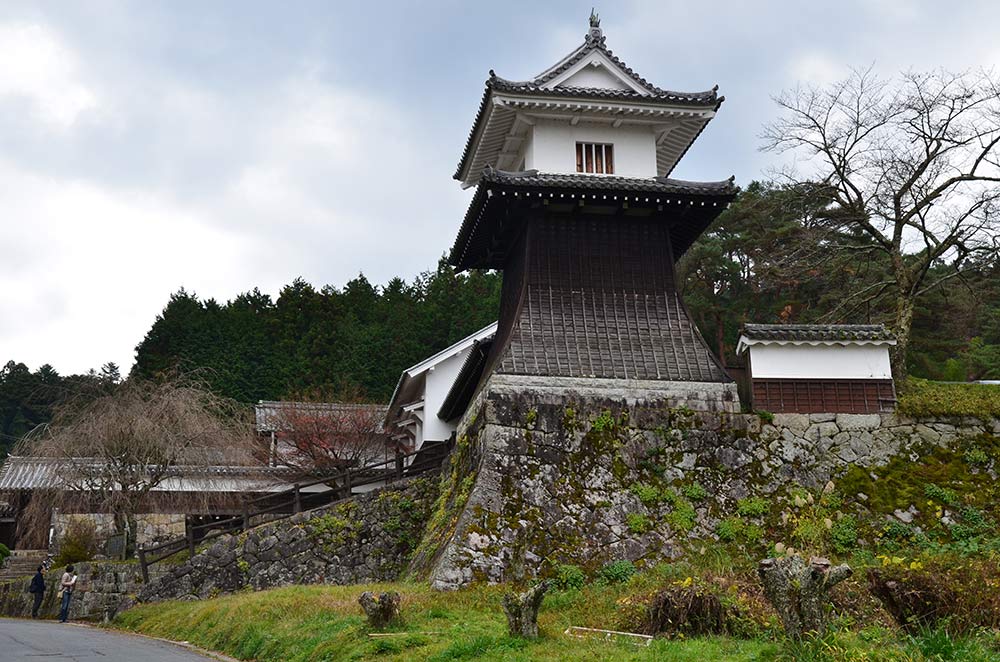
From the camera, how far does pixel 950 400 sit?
730 inches

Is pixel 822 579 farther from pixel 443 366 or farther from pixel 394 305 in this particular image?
pixel 394 305

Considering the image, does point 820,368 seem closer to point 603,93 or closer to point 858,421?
point 858,421

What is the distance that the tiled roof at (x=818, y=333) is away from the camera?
60.6 feet

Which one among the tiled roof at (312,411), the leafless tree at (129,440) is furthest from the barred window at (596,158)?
the tiled roof at (312,411)

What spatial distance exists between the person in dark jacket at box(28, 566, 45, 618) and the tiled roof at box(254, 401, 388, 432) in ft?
34.1

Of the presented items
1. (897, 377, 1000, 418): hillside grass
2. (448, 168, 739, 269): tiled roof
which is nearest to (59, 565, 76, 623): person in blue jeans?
(448, 168, 739, 269): tiled roof

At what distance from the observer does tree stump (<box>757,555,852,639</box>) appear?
29.5 ft

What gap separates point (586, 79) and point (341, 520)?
11560 mm

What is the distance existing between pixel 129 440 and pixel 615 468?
43.0ft

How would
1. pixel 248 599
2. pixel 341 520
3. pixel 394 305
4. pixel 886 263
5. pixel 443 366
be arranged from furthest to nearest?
pixel 394 305
pixel 886 263
pixel 443 366
pixel 341 520
pixel 248 599

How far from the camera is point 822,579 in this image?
907cm

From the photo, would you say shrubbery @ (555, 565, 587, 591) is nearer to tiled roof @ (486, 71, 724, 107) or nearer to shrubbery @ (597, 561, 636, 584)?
shrubbery @ (597, 561, 636, 584)

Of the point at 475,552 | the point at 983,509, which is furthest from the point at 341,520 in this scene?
the point at 983,509

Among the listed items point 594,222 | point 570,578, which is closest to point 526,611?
point 570,578
